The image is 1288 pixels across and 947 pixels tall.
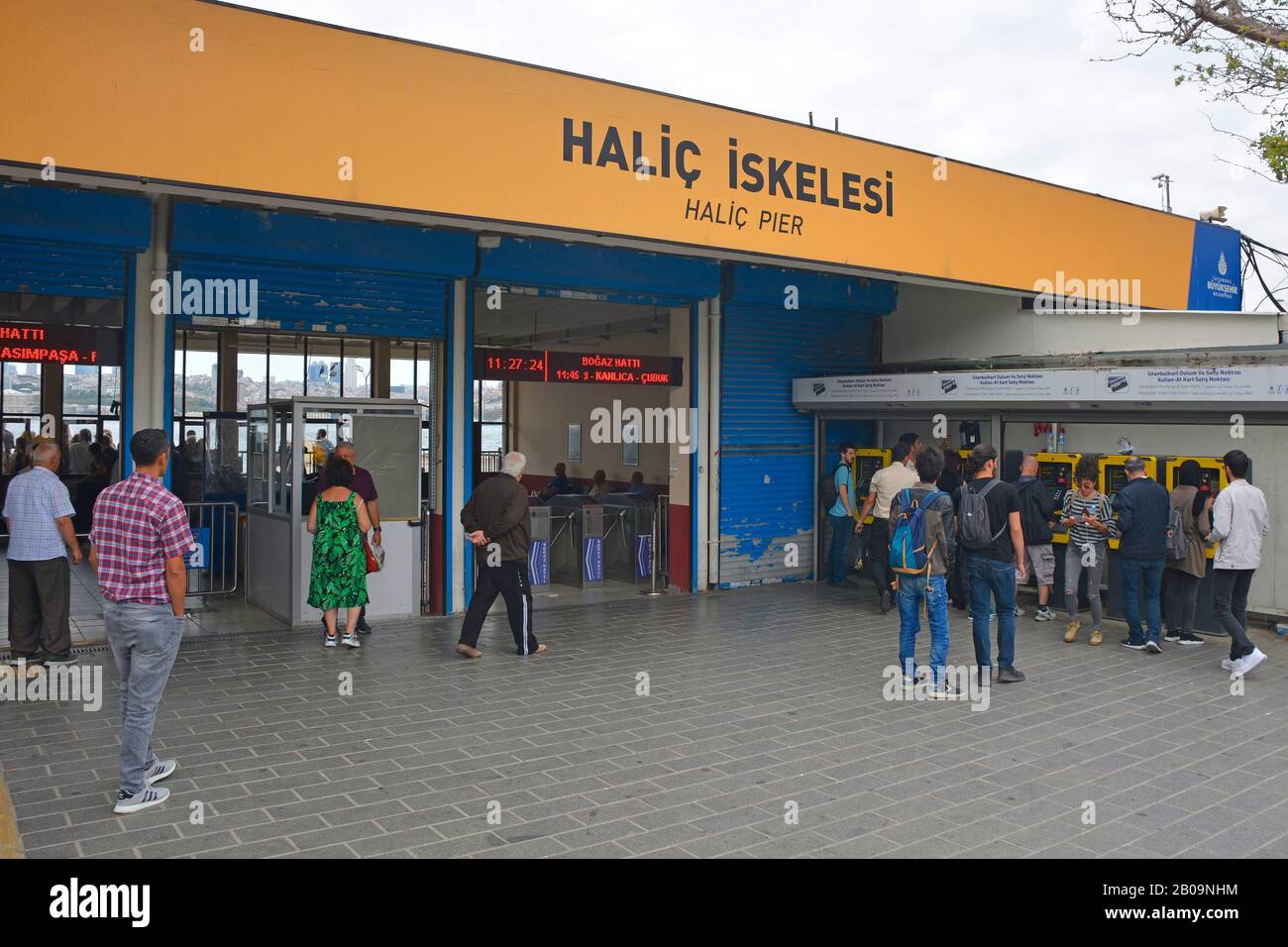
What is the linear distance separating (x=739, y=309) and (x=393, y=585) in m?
5.35

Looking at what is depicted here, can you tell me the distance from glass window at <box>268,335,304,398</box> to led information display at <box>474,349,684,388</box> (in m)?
5.98

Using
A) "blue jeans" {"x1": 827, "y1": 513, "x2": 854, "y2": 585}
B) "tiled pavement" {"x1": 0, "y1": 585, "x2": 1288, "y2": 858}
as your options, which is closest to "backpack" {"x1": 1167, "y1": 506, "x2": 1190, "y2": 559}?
"tiled pavement" {"x1": 0, "y1": 585, "x2": 1288, "y2": 858}

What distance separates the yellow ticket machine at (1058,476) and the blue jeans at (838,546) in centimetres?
248

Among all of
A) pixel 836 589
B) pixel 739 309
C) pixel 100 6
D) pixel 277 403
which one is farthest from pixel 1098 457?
pixel 100 6

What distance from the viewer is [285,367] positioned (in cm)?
1614

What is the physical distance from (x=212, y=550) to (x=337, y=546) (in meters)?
3.18

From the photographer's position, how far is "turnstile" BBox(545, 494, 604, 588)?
42.0ft

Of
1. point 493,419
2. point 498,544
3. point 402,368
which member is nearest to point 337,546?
point 498,544

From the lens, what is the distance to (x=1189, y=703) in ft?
24.7

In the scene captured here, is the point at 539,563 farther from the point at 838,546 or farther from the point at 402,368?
the point at 402,368

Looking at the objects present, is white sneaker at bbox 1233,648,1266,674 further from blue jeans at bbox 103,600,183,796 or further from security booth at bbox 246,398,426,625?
blue jeans at bbox 103,600,183,796

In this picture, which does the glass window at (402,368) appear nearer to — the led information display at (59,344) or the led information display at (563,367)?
the led information display at (563,367)

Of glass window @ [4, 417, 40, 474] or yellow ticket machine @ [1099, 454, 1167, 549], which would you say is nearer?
yellow ticket machine @ [1099, 454, 1167, 549]

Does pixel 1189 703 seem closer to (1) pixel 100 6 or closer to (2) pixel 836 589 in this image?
(2) pixel 836 589
